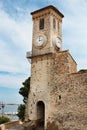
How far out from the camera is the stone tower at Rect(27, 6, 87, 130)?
23625 mm

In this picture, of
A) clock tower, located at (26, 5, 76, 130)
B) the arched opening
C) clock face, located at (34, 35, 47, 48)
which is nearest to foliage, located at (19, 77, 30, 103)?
clock tower, located at (26, 5, 76, 130)

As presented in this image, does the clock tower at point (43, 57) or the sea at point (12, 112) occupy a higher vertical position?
the clock tower at point (43, 57)

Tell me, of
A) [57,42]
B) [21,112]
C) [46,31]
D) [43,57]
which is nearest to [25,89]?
[21,112]

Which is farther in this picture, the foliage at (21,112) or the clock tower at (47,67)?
the foliage at (21,112)

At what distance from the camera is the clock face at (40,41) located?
27300 mm

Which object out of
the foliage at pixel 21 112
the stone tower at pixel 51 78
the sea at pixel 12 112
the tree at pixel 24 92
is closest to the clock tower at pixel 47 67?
the stone tower at pixel 51 78

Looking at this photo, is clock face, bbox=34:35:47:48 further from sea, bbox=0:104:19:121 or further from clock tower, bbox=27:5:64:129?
sea, bbox=0:104:19:121

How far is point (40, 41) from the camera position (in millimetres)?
27594

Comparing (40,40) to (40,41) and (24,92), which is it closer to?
(40,41)

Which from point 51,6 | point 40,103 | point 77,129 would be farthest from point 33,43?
point 77,129

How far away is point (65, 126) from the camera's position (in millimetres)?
23453

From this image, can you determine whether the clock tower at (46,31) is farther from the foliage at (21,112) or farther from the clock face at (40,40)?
the foliage at (21,112)

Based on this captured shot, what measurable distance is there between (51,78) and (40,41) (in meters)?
4.56

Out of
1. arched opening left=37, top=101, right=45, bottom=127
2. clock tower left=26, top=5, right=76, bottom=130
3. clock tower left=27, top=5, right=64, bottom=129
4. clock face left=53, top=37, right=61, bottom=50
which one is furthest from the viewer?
clock face left=53, top=37, right=61, bottom=50
